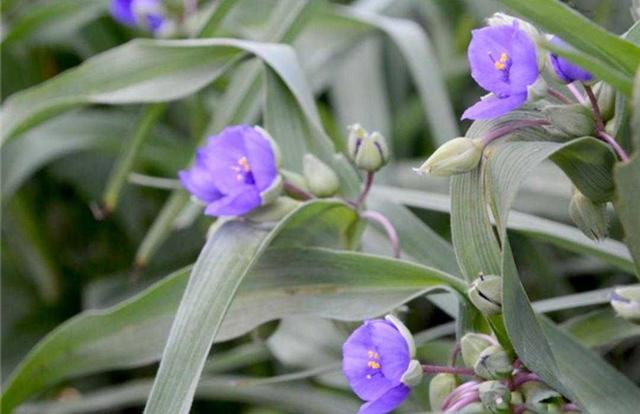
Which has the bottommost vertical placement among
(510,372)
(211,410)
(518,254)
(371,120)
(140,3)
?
(211,410)

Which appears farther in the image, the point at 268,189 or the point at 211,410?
the point at 211,410

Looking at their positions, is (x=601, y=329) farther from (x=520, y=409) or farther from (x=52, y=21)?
(x=52, y=21)

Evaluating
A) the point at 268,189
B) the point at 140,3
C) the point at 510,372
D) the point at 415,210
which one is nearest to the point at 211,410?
the point at 415,210

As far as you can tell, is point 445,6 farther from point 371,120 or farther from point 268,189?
point 268,189

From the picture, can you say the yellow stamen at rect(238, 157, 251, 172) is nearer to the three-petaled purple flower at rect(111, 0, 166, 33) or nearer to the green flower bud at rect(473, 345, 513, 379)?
the green flower bud at rect(473, 345, 513, 379)

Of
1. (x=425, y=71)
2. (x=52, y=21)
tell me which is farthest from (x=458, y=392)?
(x=52, y=21)

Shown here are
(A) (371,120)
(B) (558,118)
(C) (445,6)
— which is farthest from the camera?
(C) (445,6)
